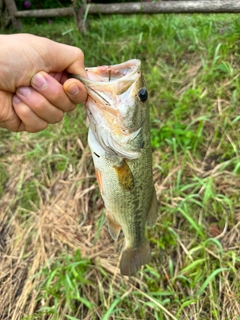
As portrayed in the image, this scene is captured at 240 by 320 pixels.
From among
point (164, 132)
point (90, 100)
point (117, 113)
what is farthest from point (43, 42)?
point (164, 132)

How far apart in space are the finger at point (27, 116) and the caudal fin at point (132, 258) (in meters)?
0.93

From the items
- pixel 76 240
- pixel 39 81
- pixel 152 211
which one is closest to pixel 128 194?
pixel 152 211

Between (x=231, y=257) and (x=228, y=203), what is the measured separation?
40 cm

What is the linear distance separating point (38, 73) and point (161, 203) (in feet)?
5.05

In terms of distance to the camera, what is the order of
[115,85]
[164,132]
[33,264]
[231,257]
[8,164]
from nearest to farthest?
[115,85] < [231,257] < [33,264] < [164,132] < [8,164]

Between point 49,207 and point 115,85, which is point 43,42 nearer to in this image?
point 115,85

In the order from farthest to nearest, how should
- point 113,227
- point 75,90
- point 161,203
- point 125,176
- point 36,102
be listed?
point 161,203 → point 113,227 → point 125,176 → point 36,102 → point 75,90

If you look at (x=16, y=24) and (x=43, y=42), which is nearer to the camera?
(x=43, y=42)

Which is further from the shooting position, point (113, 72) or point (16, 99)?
point (16, 99)

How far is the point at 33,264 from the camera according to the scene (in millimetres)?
2670

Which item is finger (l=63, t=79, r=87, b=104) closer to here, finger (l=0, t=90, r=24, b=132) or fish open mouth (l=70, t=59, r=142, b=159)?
fish open mouth (l=70, t=59, r=142, b=159)

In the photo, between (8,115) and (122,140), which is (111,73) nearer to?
(122,140)

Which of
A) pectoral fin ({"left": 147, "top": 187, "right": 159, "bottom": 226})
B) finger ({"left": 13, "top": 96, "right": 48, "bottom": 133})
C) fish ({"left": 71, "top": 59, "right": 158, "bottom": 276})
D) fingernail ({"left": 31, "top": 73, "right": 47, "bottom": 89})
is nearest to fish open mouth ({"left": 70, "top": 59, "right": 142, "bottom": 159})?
fish ({"left": 71, "top": 59, "right": 158, "bottom": 276})

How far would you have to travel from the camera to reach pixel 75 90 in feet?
4.89
